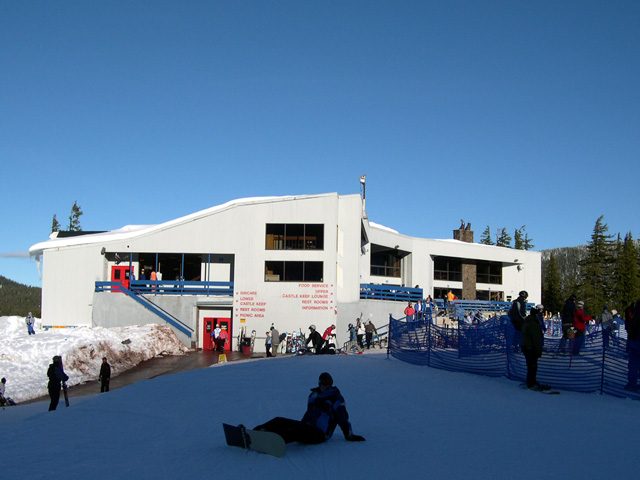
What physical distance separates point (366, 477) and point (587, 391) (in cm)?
736

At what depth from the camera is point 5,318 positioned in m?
42.7

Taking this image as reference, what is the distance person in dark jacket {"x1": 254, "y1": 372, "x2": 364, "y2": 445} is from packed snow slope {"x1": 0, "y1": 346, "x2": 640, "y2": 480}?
15 cm

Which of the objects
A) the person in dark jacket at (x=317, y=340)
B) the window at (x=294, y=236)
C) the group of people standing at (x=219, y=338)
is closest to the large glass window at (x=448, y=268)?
the window at (x=294, y=236)

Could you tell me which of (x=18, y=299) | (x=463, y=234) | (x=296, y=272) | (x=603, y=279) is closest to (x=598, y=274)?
(x=603, y=279)

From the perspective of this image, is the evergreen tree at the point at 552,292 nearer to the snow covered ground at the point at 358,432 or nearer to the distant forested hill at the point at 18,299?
the snow covered ground at the point at 358,432

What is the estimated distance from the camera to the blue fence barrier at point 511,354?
38.4 feet

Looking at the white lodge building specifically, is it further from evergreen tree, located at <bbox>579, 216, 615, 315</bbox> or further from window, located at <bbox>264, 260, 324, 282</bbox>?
evergreen tree, located at <bbox>579, 216, 615, 315</bbox>

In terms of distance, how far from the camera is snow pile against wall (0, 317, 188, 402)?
2361 cm

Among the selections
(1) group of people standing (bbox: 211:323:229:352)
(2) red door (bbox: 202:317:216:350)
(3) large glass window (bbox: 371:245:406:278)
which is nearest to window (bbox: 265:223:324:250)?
(1) group of people standing (bbox: 211:323:229:352)

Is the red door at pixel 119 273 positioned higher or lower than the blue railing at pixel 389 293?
higher

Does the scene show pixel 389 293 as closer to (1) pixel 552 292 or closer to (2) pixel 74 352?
(2) pixel 74 352

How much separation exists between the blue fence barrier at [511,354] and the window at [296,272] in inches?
532

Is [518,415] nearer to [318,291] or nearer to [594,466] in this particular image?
[594,466]

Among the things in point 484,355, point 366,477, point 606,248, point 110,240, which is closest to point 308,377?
point 484,355
